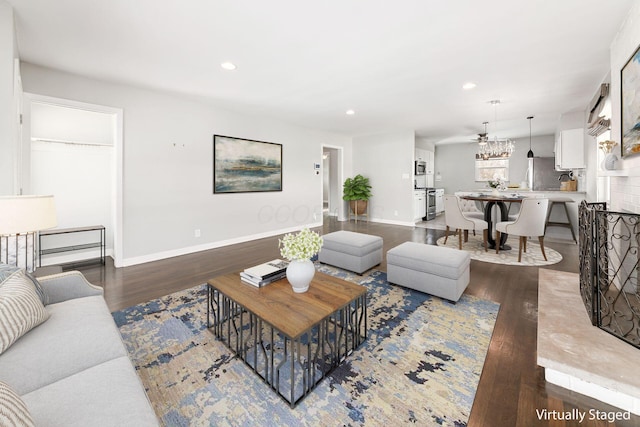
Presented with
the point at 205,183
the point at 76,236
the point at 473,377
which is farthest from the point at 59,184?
the point at 473,377

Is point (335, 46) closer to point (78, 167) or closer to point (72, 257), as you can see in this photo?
point (78, 167)

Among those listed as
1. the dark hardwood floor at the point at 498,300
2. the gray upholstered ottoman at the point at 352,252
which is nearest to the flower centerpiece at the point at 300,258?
the dark hardwood floor at the point at 498,300

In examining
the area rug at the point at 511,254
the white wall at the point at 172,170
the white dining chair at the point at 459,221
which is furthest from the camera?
the white dining chair at the point at 459,221

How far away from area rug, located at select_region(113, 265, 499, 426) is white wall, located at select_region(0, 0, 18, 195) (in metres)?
1.40

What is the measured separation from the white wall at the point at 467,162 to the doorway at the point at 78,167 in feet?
32.4

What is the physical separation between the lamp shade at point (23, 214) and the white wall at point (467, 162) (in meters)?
10.6

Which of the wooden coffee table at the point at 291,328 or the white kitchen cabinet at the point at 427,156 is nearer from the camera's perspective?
the wooden coffee table at the point at 291,328

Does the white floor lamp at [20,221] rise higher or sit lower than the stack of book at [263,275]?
higher

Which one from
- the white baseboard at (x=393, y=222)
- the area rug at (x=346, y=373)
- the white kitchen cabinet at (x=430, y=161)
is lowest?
the area rug at (x=346, y=373)

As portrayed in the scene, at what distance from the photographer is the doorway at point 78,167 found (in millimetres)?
3732

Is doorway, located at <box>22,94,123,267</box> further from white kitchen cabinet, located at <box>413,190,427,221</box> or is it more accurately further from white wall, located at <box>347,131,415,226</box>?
white kitchen cabinet, located at <box>413,190,427,221</box>

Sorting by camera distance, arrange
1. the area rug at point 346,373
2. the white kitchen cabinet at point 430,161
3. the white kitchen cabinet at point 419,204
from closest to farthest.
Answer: the area rug at point 346,373
the white kitchen cabinet at point 419,204
the white kitchen cabinet at point 430,161

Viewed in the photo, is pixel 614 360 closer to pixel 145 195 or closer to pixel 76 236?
pixel 145 195

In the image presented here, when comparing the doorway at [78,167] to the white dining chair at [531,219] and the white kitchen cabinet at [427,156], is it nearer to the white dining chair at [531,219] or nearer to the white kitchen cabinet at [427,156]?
the white dining chair at [531,219]
